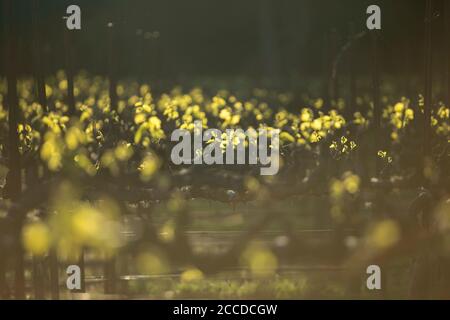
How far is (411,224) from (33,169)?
233 cm

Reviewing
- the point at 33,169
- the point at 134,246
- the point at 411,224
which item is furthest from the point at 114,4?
the point at 411,224

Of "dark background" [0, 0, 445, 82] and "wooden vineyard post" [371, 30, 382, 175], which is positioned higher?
"dark background" [0, 0, 445, 82]

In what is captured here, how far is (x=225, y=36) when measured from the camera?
26.2 feet

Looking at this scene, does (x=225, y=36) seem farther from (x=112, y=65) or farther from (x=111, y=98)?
(x=112, y=65)

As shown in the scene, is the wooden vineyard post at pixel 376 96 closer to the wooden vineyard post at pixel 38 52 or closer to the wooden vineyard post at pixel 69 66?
the wooden vineyard post at pixel 69 66

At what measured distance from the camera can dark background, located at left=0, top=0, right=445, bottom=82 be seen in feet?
16.1

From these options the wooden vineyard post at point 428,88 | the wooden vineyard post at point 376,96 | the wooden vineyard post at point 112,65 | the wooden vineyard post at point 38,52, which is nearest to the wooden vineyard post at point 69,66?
the wooden vineyard post at point 38,52

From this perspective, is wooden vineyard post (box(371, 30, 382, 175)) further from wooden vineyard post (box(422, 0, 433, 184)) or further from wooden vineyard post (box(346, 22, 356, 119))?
wooden vineyard post (box(346, 22, 356, 119))

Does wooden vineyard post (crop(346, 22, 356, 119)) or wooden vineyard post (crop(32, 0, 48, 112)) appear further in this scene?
wooden vineyard post (crop(346, 22, 356, 119))

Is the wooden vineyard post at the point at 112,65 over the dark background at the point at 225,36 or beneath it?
beneath

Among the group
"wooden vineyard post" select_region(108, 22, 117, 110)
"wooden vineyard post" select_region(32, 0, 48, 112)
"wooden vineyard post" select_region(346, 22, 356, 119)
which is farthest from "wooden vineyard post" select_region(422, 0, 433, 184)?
"wooden vineyard post" select_region(32, 0, 48, 112)

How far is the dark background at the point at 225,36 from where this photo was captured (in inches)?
193

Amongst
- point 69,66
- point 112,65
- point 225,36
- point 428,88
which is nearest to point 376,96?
point 428,88

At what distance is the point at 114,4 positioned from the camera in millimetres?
4609
